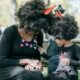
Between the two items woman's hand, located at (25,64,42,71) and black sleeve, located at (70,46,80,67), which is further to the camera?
black sleeve, located at (70,46,80,67)

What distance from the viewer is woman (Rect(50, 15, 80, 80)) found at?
2670 millimetres

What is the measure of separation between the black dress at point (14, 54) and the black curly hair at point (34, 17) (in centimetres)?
12

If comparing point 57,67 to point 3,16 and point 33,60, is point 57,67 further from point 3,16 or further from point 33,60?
point 3,16

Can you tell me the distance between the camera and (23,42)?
262cm

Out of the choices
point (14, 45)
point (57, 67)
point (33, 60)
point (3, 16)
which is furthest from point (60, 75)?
point (3, 16)

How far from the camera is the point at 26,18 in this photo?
2580 mm

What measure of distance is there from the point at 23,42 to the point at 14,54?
0.41ft

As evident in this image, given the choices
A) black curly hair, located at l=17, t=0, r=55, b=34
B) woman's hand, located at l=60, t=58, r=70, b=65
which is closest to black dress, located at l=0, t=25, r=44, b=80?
black curly hair, located at l=17, t=0, r=55, b=34

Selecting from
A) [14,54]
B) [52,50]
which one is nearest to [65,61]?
[52,50]

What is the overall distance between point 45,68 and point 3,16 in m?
1.38

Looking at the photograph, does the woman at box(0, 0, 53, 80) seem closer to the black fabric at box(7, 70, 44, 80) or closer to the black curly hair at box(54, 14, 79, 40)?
the black fabric at box(7, 70, 44, 80)

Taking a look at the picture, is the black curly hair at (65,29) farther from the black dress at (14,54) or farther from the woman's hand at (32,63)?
the woman's hand at (32,63)

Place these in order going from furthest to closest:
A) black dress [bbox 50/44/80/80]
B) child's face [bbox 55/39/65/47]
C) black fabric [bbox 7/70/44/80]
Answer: child's face [bbox 55/39/65/47], black dress [bbox 50/44/80/80], black fabric [bbox 7/70/44/80]

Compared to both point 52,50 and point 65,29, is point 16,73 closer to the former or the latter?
point 52,50
